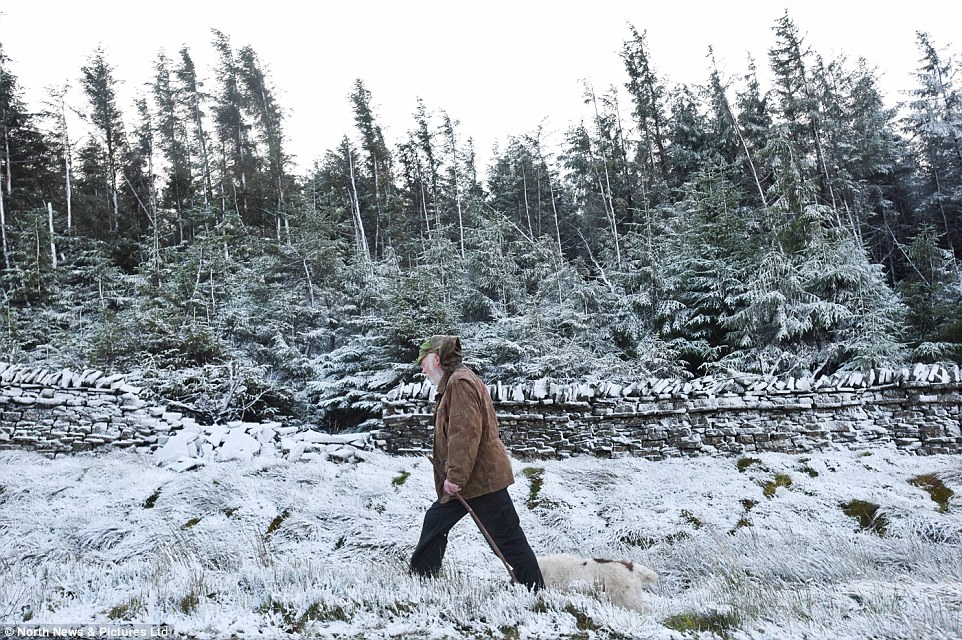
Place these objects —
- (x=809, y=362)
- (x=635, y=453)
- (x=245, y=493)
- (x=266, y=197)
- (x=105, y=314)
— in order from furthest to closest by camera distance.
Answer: (x=266, y=197) → (x=105, y=314) → (x=809, y=362) → (x=635, y=453) → (x=245, y=493)

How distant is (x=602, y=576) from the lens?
3.63m

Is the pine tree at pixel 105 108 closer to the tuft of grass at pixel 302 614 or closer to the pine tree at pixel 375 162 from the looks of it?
the pine tree at pixel 375 162

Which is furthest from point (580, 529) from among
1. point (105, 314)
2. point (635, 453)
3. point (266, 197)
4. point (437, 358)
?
point (266, 197)

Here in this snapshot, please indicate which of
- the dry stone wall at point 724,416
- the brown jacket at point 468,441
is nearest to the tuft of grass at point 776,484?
the dry stone wall at point 724,416

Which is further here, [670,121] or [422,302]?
[670,121]

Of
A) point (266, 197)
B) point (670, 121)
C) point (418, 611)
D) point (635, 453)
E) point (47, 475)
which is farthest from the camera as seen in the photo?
point (266, 197)

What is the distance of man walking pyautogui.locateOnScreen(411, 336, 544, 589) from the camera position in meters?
3.46

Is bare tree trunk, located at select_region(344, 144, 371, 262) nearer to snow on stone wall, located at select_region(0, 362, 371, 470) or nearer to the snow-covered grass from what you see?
snow on stone wall, located at select_region(0, 362, 371, 470)

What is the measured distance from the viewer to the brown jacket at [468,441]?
11.3 ft

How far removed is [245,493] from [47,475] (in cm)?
290

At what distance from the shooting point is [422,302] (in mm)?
13008

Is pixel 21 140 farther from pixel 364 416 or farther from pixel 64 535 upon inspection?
pixel 64 535

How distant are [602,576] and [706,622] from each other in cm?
95

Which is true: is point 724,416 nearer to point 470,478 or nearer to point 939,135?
point 470,478
